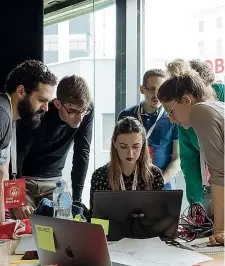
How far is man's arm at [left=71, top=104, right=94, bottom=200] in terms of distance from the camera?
8.87 feet

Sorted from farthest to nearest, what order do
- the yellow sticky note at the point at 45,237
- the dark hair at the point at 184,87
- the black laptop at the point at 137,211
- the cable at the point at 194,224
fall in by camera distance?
the dark hair at the point at 184,87, the cable at the point at 194,224, the black laptop at the point at 137,211, the yellow sticky note at the point at 45,237

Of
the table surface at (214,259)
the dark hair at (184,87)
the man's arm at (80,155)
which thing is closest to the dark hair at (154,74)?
the man's arm at (80,155)

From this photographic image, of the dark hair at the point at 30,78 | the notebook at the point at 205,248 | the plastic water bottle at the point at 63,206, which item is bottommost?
the notebook at the point at 205,248

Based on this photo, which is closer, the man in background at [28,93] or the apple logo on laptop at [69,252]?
the apple logo on laptop at [69,252]

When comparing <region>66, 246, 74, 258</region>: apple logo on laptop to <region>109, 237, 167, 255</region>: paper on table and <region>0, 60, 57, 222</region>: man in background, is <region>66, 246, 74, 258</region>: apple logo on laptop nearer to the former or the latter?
<region>109, 237, 167, 255</region>: paper on table

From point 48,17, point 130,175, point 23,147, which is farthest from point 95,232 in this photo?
point 48,17

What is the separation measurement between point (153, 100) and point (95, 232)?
4.92ft

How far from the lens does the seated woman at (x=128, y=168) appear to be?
2180 mm

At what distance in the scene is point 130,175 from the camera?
2.22 meters

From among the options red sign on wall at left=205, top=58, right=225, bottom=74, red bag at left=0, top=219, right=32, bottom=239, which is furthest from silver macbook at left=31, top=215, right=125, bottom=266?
red sign on wall at left=205, top=58, right=225, bottom=74

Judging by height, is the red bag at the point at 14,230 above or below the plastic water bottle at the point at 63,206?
below

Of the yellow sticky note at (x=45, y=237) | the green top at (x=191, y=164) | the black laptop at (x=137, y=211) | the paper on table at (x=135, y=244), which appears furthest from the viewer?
the green top at (x=191, y=164)

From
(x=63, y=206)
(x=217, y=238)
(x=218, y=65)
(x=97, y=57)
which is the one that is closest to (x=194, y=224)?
(x=217, y=238)

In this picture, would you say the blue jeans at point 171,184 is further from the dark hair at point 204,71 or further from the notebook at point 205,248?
the notebook at point 205,248
